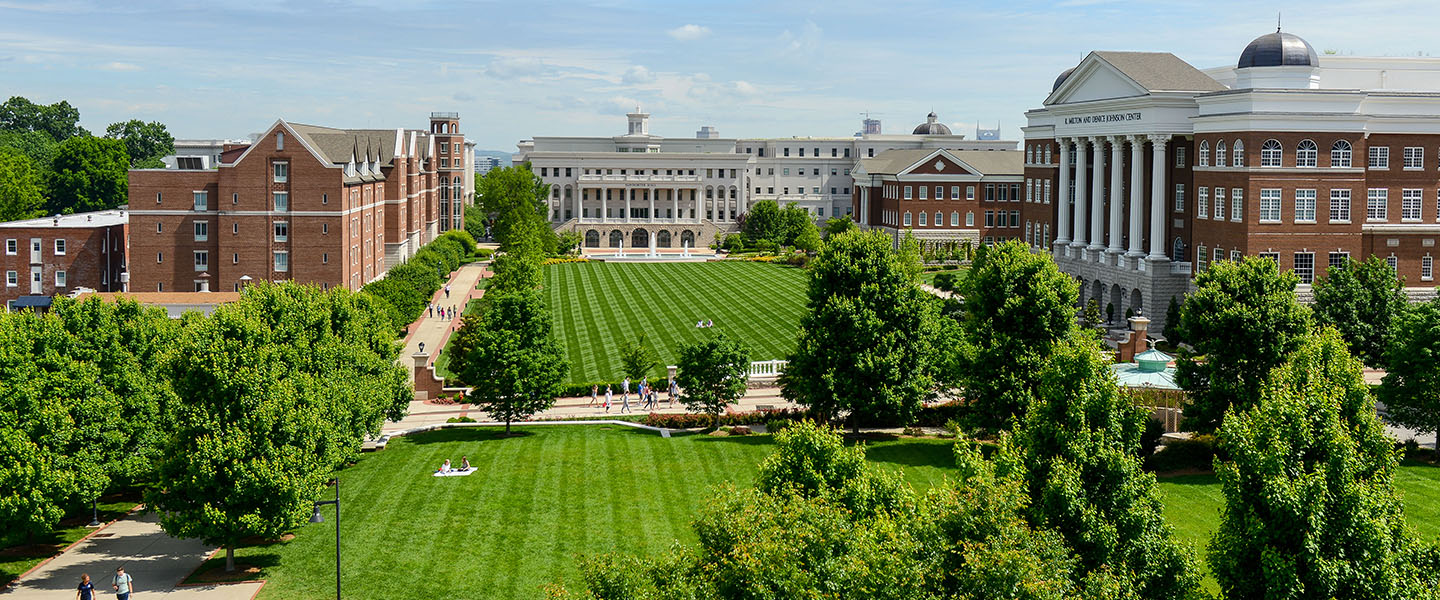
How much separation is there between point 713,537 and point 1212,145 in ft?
191

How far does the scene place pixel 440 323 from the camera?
88.5m

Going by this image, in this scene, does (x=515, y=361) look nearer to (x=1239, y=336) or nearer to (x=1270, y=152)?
(x=1239, y=336)

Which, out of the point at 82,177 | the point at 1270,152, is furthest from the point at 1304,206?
the point at 82,177

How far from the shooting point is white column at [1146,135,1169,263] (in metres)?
76.7

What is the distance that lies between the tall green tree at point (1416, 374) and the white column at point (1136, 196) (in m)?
33.8

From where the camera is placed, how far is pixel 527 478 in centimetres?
4447

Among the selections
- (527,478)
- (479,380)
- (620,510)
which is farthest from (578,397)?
(620,510)

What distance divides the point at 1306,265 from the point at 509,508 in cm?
4826

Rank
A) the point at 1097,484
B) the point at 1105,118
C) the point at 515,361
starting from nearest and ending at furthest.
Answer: the point at 1097,484 < the point at 515,361 < the point at 1105,118

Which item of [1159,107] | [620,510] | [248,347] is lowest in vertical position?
[620,510]

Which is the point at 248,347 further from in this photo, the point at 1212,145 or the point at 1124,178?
the point at 1124,178

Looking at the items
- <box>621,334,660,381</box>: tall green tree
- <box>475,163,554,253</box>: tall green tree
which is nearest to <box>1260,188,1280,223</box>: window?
<box>621,334,660,381</box>: tall green tree

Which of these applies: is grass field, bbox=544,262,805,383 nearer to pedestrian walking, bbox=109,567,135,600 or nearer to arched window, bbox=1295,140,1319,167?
pedestrian walking, bbox=109,567,135,600

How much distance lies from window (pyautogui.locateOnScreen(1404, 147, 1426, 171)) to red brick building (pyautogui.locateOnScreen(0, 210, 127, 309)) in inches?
3322
